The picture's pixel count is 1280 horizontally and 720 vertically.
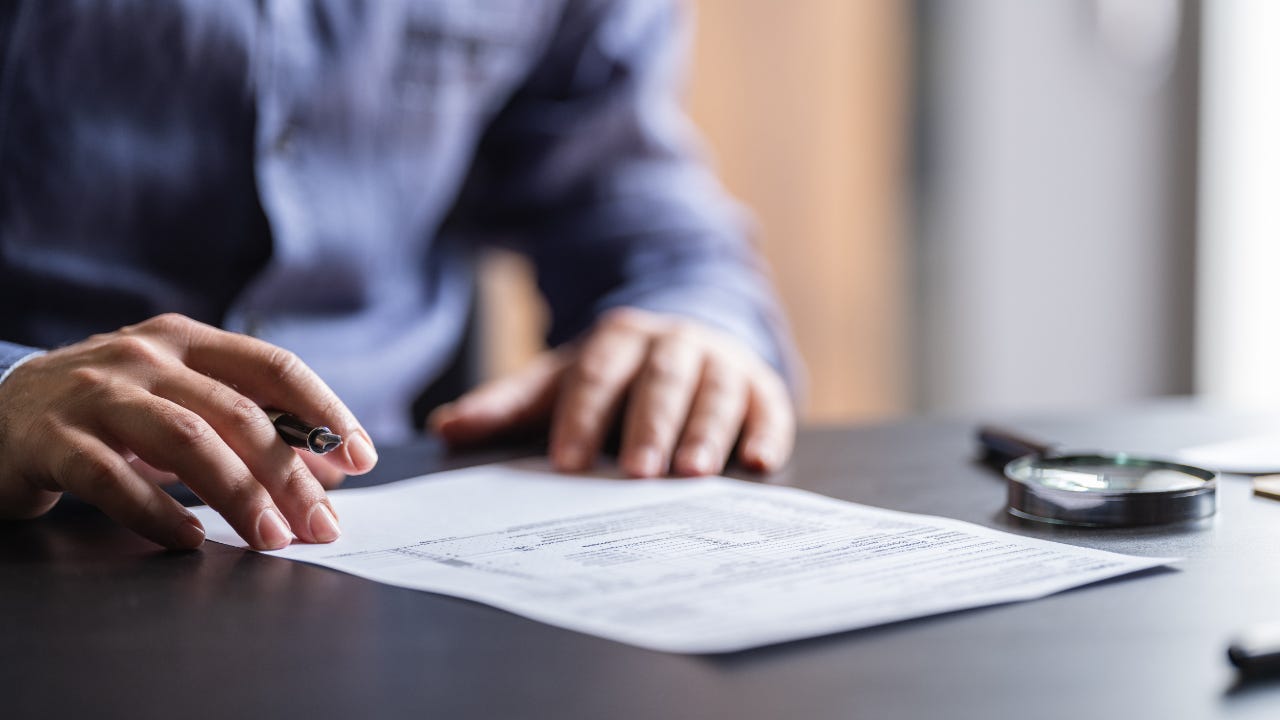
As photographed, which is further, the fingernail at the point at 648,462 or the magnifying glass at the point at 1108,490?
the fingernail at the point at 648,462

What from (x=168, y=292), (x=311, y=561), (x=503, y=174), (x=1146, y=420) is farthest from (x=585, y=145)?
(x=311, y=561)

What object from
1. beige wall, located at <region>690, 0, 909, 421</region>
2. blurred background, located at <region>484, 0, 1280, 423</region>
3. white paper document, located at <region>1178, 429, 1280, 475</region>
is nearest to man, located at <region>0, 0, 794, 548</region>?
white paper document, located at <region>1178, 429, 1280, 475</region>

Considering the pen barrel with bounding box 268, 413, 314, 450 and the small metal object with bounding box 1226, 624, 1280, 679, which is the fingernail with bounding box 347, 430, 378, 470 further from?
the small metal object with bounding box 1226, 624, 1280, 679

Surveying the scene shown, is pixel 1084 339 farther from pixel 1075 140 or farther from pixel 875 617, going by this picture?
pixel 875 617

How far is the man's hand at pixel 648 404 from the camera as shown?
0.73 meters

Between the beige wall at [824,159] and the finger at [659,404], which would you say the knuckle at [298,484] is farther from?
the beige wall at [824,159]

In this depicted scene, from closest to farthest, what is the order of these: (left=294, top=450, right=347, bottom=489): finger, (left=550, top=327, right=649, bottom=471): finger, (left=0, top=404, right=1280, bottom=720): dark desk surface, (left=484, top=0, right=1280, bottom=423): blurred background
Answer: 1. (left=0, top=404, right=1280, bottom=720): dark desk surface
2. (left=294, top=450, right=347, bottom=489): finger
3. (left=550, top=327, right=649, bottom=471): finger
4. (left=484, top=0, right=1280, bottom=423): blurred background

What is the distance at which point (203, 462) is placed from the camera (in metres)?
0.52

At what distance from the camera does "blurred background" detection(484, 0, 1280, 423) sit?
2.52 m

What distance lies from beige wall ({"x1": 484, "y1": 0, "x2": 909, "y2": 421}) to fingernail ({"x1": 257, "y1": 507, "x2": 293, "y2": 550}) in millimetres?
2195

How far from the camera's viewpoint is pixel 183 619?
0.41m

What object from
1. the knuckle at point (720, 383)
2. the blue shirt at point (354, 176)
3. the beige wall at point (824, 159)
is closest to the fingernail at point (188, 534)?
the blue shirt at point (354, 176)

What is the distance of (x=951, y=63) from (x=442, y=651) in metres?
2.74

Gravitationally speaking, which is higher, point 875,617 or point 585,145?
point 585,145
